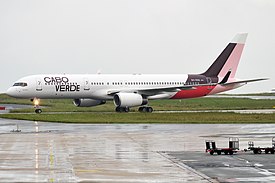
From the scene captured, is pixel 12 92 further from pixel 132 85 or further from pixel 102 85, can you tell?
pixel 132 85

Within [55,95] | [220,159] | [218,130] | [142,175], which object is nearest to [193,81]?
[55,95]

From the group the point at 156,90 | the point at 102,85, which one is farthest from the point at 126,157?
the point at 156,90

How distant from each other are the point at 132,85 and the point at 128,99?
4.86 metres

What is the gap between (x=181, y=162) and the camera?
76.8ft

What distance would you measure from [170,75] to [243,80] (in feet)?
29.5

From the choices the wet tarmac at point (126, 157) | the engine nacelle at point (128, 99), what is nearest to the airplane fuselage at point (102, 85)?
the engine nacelle at point (128, 99)

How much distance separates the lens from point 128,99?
66938mm

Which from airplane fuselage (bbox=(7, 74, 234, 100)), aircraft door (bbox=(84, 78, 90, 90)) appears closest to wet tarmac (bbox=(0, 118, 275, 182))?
airplane fuselage (bbox=(7, 74, 234, 100))

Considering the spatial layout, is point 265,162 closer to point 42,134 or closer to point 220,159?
point 220,159

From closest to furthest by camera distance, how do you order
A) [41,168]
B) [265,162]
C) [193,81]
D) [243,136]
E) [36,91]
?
[41,168] < [265,162] < [243,136] < [36,91] < [193,81]

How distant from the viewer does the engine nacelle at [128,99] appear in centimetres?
6675

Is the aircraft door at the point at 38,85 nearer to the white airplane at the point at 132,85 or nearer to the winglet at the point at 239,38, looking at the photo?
the white airplane at the point at 132,85

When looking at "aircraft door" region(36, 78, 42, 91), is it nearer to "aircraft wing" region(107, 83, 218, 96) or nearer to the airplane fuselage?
the airplane fuselage

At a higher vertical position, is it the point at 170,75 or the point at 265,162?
the point at 170,75
